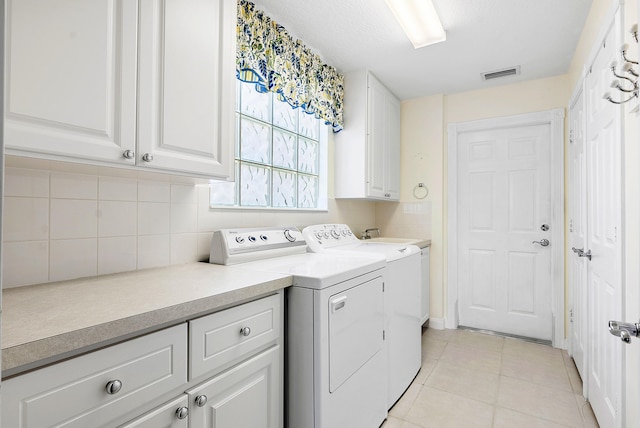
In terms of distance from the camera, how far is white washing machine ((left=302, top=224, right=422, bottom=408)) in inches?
75.8

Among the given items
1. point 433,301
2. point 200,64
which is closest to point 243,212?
point 200,64

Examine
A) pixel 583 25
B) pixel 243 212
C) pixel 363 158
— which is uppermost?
pixel 583 25

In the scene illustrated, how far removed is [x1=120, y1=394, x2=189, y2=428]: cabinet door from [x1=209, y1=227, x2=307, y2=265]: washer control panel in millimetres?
765

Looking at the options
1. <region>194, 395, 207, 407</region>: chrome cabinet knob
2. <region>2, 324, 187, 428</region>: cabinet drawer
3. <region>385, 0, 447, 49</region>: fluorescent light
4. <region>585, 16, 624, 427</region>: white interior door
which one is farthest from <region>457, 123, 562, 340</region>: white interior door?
<region>2, 324, 187, 428</region>: cabinet drawer

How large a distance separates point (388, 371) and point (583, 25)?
8.50 feet

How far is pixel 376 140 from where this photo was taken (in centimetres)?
297

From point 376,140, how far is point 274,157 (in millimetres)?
1106

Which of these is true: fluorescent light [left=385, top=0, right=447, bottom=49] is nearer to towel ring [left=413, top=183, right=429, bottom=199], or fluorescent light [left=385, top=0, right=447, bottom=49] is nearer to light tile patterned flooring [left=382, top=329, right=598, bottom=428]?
towel ring [left=413, top=183, right=429, bottom=199]

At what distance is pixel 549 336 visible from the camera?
2953 millimetres

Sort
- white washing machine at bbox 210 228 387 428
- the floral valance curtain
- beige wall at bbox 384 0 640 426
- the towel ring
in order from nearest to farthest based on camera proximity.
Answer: white washing machine at bbox 210 228 387 428, the floral valance curtain, beige wall at bbox 384 0 640 426, the towel ring

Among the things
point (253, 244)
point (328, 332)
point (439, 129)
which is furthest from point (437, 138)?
point (328, 332)

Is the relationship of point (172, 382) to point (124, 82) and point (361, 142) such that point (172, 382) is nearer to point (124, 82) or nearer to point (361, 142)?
point (124, 82)

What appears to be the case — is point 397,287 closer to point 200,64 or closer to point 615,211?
point 615,211

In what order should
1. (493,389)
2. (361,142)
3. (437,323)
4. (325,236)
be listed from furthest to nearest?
(437,323), (361,142), (325,236), (493,389)
